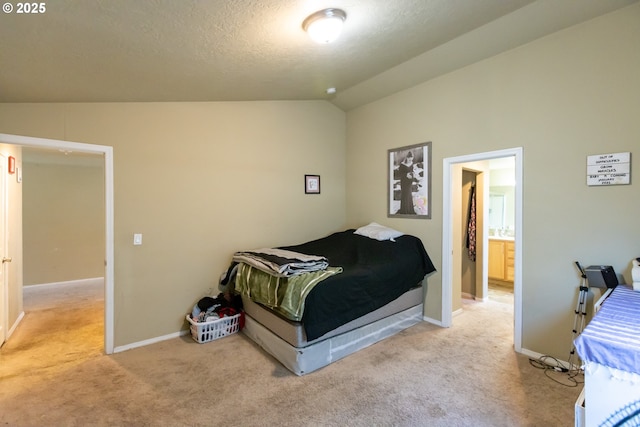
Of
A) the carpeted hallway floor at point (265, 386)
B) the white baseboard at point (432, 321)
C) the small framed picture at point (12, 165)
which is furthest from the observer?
the white baseboard at point (432, 321)

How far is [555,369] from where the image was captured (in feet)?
8.55

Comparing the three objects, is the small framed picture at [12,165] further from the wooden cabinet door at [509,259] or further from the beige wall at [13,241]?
the wooden cabinet door at [509,259]

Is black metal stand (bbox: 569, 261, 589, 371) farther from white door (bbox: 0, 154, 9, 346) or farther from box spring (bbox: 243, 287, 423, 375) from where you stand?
white door (bbox: 0, 154, 9, 346)

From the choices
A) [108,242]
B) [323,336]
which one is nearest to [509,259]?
[323,336]

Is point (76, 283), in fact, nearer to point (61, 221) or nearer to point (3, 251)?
point (61, 221)

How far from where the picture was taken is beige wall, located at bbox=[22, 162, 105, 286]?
5.43m

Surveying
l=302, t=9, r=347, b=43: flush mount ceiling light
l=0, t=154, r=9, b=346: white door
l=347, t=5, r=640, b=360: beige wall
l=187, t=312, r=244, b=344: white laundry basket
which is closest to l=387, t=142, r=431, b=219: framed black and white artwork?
l=347, t=5, r=640, b=360: beige wall

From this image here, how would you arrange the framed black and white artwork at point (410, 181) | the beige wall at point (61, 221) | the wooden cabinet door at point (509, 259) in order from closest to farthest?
the framed black and white artwork at point (410, 181)
the wooden cabinet door at point (509, 259)
the beige wall at point (61, 221)

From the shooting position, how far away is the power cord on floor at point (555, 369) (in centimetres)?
241

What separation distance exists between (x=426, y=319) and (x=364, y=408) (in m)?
1.93

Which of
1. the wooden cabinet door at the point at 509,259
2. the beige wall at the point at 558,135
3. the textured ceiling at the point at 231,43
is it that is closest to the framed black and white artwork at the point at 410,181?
the beige wall at the point at 558,135

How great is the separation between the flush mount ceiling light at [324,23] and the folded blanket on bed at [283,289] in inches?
74.5

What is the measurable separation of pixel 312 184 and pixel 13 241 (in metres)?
3.60

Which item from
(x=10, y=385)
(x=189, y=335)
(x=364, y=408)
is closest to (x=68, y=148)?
(x=10, y=385)
